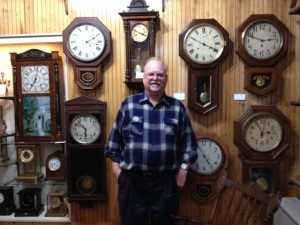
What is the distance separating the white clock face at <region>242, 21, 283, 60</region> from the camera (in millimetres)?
2064

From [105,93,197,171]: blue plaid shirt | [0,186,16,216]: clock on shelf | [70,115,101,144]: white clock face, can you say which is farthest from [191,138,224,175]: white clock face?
[0,186,16,216]: clock on shelf

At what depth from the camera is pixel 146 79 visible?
5.32ft

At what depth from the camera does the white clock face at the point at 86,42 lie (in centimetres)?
213

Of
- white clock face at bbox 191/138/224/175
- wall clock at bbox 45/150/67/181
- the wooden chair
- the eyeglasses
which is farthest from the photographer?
wall clock at bbox 45/150/67/181

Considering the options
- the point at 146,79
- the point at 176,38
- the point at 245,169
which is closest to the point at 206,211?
the point at 245,169

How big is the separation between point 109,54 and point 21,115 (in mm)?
860

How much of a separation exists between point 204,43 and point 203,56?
97 millimetres

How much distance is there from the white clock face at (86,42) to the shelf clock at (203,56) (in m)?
0.63

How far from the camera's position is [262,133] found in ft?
6.92

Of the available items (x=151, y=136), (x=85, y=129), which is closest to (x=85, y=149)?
(x=85, y=129)

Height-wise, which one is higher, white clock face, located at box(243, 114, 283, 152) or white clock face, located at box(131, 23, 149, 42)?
white clock face, located at box(131, 23, 149, 42)

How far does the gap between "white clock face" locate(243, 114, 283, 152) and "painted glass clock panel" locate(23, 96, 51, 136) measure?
1561mm

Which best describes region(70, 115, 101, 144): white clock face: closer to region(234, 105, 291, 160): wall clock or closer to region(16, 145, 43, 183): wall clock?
region(16, 145, 43, 183): wall clock

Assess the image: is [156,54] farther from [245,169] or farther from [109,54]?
[245,169]
